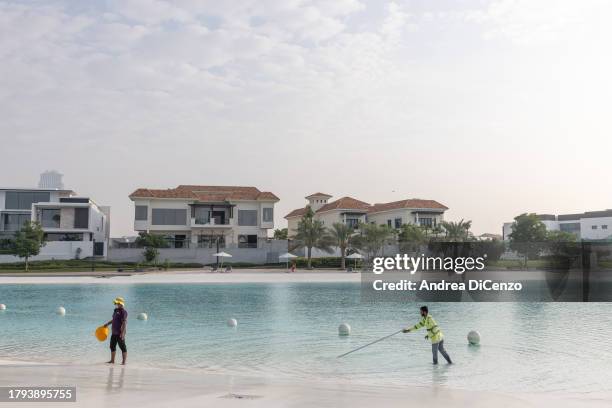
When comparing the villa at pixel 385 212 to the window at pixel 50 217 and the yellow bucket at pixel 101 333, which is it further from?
the yellow bucket at pixel 101 333

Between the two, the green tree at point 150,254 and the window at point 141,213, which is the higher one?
the window at point 141,213

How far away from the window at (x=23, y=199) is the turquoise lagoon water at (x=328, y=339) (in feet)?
128

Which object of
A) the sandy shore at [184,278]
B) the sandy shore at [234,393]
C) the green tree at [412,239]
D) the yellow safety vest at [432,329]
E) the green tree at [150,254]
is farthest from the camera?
the green tree at [412,239]

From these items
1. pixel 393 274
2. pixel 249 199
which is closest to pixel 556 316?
pixel 393 274

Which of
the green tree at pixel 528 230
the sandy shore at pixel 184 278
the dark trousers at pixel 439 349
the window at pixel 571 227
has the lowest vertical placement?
the sandy shore at pixel 184 278

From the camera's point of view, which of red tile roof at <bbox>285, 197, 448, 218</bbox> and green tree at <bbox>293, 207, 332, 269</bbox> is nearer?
green tree at <bbox>293, 207, 332, 269</bbox>

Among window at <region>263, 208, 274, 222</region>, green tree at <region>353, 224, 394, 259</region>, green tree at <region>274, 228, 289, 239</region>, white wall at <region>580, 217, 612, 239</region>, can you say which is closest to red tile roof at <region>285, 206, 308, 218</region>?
green tree at <region>274, 228, 289, 239</region>

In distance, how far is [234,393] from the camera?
9.34 meters

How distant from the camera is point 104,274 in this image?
4988cm

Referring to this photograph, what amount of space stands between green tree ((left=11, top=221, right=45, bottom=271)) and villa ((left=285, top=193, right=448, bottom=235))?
32357 mm

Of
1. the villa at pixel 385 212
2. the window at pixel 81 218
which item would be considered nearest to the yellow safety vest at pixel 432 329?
the window at pixel 81 218

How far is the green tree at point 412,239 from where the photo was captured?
66.1m

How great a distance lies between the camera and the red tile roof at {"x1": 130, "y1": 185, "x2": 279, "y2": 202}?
68250mm

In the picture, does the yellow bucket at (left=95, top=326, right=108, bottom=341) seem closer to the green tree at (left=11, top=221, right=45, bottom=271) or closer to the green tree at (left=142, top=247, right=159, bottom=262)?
the green tree at (left=11, top=221, right=45, bottom=271)
